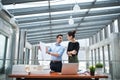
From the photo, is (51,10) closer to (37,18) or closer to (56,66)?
(37,18)

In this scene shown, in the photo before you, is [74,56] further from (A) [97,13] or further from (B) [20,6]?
(A) [97,13]

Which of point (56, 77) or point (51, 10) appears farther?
point (51, 10)

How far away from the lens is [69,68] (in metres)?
1.86

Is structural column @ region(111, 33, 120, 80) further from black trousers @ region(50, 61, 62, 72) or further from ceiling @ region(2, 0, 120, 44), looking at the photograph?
black trousers @ region(50, 61, 62, 72)

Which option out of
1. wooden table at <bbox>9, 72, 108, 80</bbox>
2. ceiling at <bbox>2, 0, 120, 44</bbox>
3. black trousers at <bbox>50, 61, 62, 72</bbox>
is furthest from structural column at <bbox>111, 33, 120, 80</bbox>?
wooden table at <bbox>9, 72, 108, 80</bbox>

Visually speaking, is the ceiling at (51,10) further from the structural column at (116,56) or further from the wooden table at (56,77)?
the wooden table at (56,77)

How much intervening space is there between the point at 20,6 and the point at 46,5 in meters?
0.77

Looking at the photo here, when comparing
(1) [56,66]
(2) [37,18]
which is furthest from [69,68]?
(2) [37,18]

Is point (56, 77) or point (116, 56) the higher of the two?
point (116, 56)

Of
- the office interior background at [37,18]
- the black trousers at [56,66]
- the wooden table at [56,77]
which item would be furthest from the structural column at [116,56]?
the wooden table at [56,77]

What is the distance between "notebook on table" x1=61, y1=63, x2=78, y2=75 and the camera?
182cm

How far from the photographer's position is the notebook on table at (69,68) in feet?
5.98

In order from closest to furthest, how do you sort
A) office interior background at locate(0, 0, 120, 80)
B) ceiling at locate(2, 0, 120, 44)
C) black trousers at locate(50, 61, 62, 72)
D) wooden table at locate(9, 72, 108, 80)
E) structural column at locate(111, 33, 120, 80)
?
wooden table at locate(9, 72, 108, 80) < black trousers at locate(50, 61, 62, 72) < office interior background at locate(0, 0, 120, 80) < ceiling at locate(2, 0, 120, 44) < structural column at locate(111, 33, 120, 80)

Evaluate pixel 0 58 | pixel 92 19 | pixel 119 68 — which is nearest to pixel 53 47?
pixel 0 58
